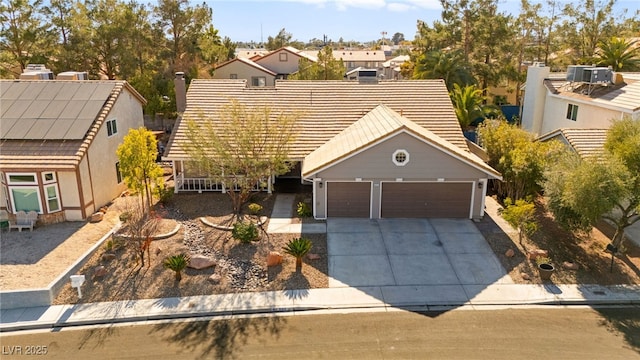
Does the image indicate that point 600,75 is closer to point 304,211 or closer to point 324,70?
point 304,211

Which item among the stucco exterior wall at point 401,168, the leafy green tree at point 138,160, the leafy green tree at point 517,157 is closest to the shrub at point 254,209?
the stucco exterior wall at point 401,168

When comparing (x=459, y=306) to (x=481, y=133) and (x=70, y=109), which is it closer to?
(x=481, y=133)

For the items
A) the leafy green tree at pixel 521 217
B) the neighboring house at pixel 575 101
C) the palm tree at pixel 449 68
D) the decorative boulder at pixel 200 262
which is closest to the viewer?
the decorative boulder at pixel 200 262

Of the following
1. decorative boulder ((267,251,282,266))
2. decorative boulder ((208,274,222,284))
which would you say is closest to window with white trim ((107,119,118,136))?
decorative boulder ((208,274,222,284))

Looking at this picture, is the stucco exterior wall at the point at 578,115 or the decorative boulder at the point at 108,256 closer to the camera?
the decorative boulder at the point at 108,256

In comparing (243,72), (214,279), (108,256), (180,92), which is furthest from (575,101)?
(243,72)

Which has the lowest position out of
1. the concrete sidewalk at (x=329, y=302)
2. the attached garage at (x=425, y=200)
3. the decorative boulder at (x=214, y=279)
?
the concrete sidewalk at (x=329, y=302)

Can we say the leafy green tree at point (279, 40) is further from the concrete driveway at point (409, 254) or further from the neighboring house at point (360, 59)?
the concrete driveway at point (409, 254)

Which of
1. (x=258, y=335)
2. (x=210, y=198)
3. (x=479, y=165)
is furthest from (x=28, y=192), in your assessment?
(x=479, y=165)
